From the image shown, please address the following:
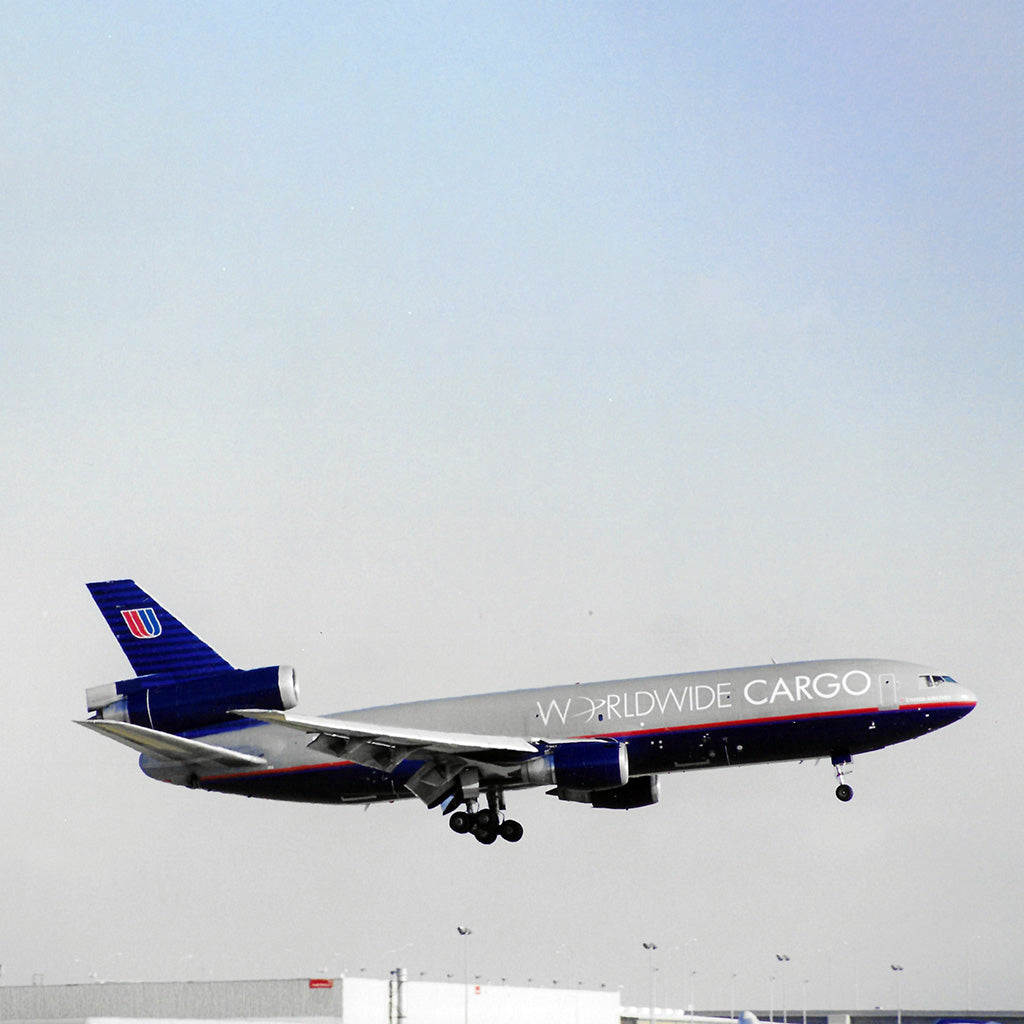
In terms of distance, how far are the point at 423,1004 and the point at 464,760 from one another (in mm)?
32669

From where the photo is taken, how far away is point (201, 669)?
6981 centimetres

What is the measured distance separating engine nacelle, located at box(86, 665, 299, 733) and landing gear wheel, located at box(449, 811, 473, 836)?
8.41m

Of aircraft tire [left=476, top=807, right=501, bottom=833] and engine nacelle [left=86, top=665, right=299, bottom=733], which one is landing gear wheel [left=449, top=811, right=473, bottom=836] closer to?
aircraft tire [left=476, top=807, right=501, bottom=833]

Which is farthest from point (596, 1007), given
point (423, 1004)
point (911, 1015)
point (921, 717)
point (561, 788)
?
point (911, 1015)

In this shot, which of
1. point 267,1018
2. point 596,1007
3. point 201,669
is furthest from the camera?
point 596,1007

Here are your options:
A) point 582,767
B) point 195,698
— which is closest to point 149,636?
point 195,698

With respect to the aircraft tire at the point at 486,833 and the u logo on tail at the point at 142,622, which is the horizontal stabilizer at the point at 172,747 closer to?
the u logo on tail at the point at 142,622

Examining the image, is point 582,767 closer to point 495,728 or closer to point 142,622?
point 495,728

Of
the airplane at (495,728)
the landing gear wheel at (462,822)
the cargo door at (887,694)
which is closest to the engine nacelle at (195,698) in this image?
the airplane at (495,728)

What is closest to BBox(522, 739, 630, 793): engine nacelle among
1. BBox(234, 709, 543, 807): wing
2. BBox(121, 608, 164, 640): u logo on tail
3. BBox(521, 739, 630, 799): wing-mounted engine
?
BBox(521, 739, 630, 799): wing-mounted engine

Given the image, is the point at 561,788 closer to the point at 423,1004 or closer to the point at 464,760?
the point at 464,760

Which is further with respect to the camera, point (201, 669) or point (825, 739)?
point (201, 669)

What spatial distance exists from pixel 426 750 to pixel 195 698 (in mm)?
10225

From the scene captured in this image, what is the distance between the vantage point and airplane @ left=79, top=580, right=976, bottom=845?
5953cm
